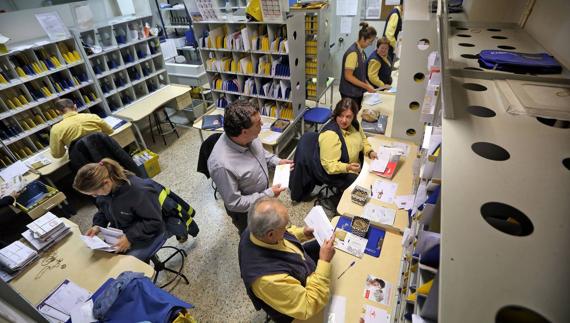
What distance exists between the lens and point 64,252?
2.20 metres

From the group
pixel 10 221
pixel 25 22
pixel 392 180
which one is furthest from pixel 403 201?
pixel 25 22

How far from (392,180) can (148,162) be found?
3.53 metres

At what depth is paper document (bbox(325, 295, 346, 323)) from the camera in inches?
61.8

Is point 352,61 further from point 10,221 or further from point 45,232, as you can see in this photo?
point 10,221

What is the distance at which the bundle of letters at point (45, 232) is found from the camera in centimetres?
219

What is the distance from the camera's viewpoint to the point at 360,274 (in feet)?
5.78


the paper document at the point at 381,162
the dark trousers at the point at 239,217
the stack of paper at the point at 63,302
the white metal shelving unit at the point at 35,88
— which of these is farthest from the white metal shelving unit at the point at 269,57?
the stack of paper at the point at 63,302

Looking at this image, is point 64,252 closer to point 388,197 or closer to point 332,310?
point 332,310

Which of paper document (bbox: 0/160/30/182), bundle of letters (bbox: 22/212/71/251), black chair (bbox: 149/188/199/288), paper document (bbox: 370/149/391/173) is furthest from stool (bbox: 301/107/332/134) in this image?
paper document (bbox: 0/160/30/182)

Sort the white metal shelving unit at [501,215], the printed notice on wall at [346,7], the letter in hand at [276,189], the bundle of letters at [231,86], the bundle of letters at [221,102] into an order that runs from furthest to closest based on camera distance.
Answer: the printed notice on wall at [346,7]
the bundle of letters at [221,102]
the bundle of letters at [231,86]
the letter in hand at [276,189]
the white metal shelving unit at [501,215]

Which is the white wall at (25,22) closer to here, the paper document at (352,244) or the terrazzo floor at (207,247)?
the terrazzo floor at (207,247)

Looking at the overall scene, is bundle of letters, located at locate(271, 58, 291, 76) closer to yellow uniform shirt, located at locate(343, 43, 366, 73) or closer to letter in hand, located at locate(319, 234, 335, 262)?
yellow uniform shirt, located at locate(343, 43, 366, 73)

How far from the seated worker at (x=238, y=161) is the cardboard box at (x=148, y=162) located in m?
2.50

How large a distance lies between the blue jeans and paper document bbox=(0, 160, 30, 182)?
2274 millimetres
